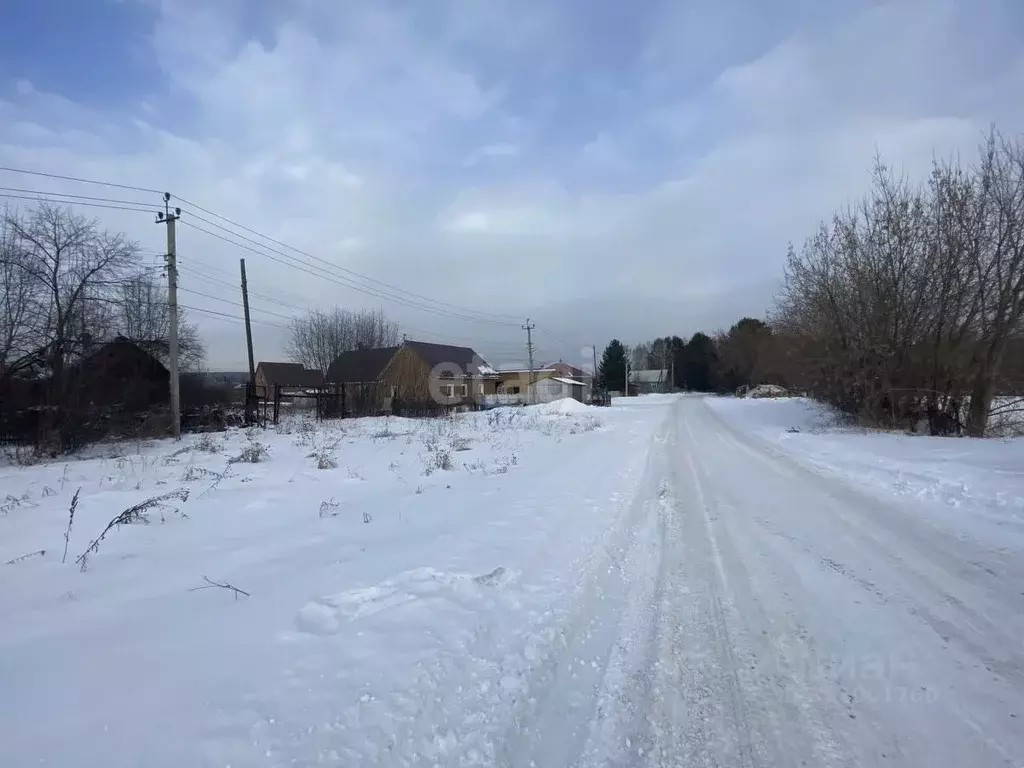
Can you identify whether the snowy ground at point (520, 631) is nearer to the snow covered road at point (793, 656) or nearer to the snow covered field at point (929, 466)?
the snow covered road at point (793, 656)

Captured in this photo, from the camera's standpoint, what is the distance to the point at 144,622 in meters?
4.12

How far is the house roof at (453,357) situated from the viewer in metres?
53.6

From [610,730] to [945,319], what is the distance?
2101cm

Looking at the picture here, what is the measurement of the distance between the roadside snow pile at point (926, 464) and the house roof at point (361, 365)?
127 ft

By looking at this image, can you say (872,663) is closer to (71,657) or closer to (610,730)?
(610,730)

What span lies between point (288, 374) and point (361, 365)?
18.8 m

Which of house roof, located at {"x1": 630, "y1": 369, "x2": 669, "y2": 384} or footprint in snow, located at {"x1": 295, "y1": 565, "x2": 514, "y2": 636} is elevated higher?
house roof, located at {"x1": 630, "y1": 369, "x2": 669, "y2": 384}

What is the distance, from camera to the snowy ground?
2.82 meters

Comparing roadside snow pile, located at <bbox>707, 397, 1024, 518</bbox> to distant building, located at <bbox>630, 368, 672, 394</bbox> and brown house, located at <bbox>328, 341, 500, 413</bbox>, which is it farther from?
distant building, located at <bbox>630, 368, 672, 394</bbox>

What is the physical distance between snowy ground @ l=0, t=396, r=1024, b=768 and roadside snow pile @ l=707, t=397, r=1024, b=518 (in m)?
0.16

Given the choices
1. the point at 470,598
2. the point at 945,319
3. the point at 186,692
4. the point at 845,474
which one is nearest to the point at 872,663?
the point at 470,598

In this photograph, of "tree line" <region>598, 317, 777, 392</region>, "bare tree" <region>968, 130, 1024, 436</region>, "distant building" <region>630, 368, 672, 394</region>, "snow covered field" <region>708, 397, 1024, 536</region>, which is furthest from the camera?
"distant building" <region>630, 368, 672, 394</region>

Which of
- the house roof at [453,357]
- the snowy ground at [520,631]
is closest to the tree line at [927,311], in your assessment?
the snowy ground at [520,631]

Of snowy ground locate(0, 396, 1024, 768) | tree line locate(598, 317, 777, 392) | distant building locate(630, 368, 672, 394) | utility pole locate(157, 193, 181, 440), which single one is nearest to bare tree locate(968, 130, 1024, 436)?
snowy ground locate(0, 396, 1024, 768)
